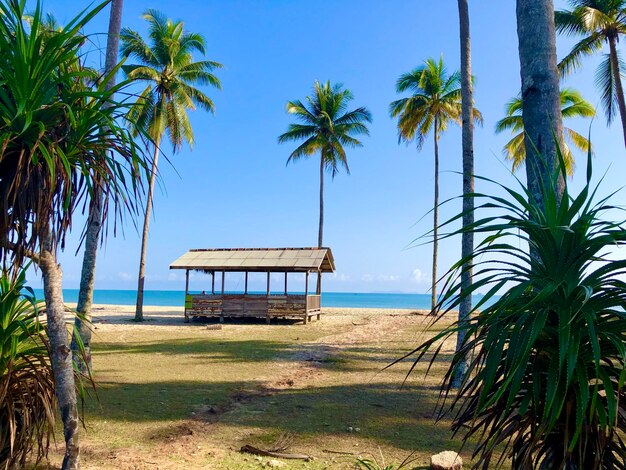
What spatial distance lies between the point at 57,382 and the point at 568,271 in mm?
3453

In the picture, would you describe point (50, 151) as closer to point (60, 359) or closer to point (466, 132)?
point (60, 359)

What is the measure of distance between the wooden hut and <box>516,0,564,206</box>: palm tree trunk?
1694 centimetres

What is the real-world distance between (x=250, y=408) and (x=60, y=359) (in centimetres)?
356

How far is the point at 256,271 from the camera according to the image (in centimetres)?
2198

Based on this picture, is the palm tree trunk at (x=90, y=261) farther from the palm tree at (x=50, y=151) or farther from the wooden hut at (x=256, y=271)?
the wooden hut at (x=256, y=271)

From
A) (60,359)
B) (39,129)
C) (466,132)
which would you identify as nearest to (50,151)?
(39,129)

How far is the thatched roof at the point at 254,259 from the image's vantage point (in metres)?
20.7

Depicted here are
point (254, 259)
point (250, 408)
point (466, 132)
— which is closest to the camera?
point (250, 408)

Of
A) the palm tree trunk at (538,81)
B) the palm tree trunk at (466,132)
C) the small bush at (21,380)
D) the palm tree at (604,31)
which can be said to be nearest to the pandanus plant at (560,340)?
the palm tree trunk at (538,81)

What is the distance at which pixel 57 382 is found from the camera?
10.6ft

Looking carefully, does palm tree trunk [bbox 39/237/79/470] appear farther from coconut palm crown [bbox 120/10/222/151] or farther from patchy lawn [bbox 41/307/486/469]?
coconut palm crown [bbox 120/10/222/151]

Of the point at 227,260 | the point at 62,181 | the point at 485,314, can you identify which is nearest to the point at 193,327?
the point at 227,260

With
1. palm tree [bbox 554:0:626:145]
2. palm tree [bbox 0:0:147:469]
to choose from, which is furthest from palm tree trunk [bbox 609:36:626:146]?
palm tree [bbox 0:0:147:469]

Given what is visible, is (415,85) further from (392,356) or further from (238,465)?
(238,465)
